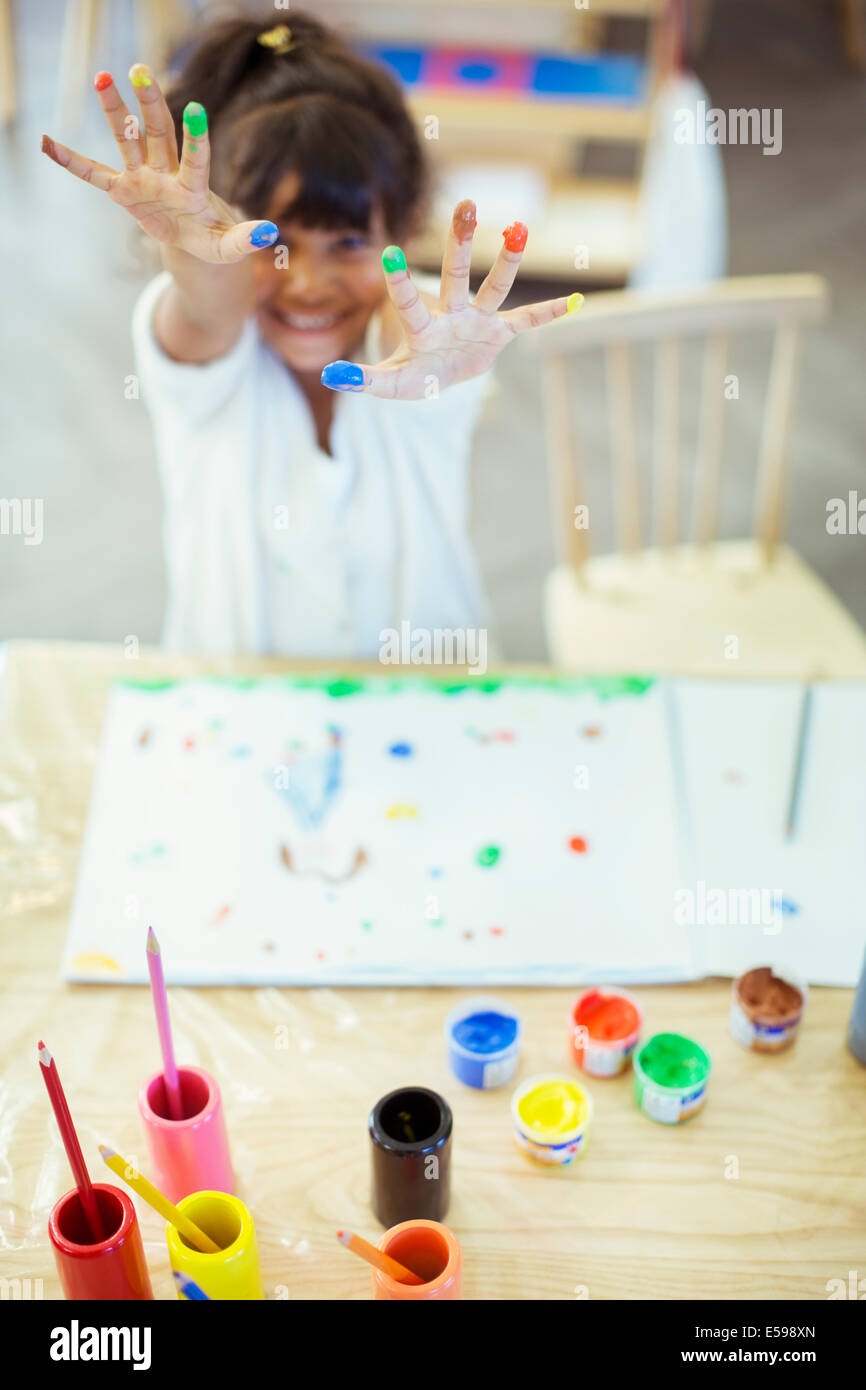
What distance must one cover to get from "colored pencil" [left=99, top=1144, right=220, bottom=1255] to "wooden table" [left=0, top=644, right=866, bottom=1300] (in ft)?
0.36

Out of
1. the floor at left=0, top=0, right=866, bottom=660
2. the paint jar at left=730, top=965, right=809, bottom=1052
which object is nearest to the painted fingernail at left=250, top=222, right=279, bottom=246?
the paint jar at left=730, top=965, right=809, bottom=1052

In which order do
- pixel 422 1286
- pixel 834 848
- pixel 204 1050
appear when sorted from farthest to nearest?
1. pixel 834 848
2. pixel 204 1050
3. pixel 422 1286

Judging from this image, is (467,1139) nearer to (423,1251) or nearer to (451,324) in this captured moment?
(423,1251)

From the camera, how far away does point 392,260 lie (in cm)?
76

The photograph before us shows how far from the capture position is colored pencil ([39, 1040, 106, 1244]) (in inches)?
27.8

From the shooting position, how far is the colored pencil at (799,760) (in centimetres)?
120

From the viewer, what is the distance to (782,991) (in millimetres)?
1024

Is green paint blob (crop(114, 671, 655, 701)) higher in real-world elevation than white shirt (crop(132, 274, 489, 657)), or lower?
lower

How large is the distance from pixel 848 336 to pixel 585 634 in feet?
5.67

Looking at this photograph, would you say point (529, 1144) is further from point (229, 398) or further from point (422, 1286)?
point (229, 398)

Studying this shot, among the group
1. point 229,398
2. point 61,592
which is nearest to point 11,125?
point 61,592

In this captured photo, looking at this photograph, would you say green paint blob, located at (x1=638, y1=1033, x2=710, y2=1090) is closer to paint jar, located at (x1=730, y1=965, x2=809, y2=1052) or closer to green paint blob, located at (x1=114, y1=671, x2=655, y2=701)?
paint jar, located at (x1=730, y1=965, x2=809, y2=1052)

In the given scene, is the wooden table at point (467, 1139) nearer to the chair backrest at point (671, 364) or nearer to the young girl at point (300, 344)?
the young girl at point (300, 344)

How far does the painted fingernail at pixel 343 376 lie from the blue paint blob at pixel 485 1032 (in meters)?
0.49
